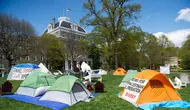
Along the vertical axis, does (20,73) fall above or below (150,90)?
above

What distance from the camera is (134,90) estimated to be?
676cm

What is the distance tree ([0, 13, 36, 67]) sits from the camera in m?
23.8

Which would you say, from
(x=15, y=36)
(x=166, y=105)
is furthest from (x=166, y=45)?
(x=166, y=105)

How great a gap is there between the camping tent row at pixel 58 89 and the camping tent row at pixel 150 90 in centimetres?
217

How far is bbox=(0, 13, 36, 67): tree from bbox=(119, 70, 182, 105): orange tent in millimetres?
23774

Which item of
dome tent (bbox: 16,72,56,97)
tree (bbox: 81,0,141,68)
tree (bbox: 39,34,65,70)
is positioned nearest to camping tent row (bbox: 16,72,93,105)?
dome tent (bbox: 16,72,56,97)

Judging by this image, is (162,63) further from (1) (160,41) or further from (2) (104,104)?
(2) (104,104)

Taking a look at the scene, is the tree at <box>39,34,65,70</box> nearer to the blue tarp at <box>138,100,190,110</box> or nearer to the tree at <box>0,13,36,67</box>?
the tree at <box>0,13,36,67</box>

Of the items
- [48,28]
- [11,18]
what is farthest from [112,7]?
[48,28]

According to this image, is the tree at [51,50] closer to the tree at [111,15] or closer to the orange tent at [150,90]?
the tree at [111,15]

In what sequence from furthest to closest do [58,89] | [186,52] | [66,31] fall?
[66,31] < [186,52] < [58,89]

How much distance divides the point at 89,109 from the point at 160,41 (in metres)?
41.0

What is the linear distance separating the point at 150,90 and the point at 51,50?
1258 inches

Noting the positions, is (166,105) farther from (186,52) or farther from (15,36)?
(186,52)
